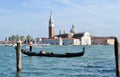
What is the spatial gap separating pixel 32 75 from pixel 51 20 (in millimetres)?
132359

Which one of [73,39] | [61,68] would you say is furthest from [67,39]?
[61,68]

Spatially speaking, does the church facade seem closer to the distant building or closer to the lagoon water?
the distant building

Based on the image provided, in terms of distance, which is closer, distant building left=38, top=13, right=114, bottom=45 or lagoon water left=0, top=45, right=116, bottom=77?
lagoon water left=0, top=45, right=116, bottom=77

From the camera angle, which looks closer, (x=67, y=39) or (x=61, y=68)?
(x=61, y=68)

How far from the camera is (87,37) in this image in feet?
519

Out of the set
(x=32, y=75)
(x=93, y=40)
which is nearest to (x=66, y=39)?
(x=93, y=40)

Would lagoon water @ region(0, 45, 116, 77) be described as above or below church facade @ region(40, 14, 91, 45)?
below

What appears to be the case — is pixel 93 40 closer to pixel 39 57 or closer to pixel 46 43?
pixel 46 43

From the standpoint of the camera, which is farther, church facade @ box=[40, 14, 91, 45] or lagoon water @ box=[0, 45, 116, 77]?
church facade @ box=[40, 14, 91, 45]

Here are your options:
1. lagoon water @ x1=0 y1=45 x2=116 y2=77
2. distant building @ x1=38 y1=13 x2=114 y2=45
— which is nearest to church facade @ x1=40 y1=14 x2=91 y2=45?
distant building @ x1=38 y1=13 x2=114 y2=45

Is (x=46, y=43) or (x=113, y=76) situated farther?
(x=46, y=43)

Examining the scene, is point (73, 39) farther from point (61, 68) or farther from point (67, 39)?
point (61, 68)

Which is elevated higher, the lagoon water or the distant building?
the distant building

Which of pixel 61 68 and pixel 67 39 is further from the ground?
pixel 67 39
